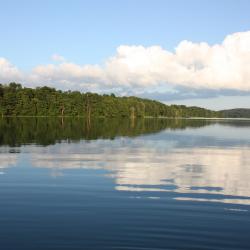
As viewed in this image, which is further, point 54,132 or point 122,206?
point 54,132

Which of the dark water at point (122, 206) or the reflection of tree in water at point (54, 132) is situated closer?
the dark water at point (122, 206)

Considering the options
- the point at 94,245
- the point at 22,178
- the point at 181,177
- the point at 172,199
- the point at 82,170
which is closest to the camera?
the point at 94,245

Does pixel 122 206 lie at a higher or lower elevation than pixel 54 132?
lower

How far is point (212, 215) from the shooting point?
17.0 m

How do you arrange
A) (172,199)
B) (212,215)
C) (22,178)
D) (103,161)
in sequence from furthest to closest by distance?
1. (103,161)
2. (22,178)
3. (172,199)
4. (212,215)

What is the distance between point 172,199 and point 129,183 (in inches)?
193

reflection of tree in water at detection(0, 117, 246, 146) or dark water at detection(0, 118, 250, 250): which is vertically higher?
reflection of tree in water at detection(0, 117, 246, 146)

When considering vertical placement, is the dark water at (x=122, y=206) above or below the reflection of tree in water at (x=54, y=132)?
below

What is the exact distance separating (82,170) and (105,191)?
25.5 feet

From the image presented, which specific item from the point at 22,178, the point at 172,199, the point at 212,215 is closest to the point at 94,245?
the point at 212,215

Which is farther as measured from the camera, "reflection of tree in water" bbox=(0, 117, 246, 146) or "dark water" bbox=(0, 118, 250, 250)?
"reflection of tree in water" bbox=(0, 117, 246, 146)

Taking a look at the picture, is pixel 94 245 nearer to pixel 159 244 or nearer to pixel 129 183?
pixel 159 244

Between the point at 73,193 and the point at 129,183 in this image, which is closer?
the point at 73,193

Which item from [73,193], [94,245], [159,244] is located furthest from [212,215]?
[73,193]
